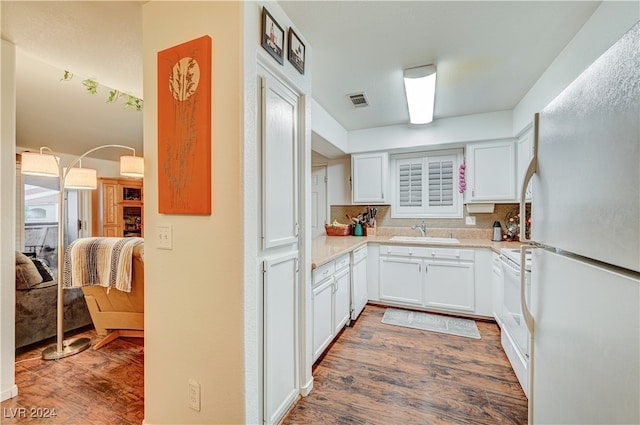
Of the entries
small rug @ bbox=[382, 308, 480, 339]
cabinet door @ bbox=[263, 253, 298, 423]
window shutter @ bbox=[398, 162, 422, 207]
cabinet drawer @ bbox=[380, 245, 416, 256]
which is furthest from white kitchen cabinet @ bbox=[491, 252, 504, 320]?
cabinet door @ bbox=[263, 253, 298, 423]

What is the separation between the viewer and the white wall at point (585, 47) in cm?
134

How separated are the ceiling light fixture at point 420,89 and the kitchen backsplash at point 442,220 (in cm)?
149

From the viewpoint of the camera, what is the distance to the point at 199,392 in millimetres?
1319

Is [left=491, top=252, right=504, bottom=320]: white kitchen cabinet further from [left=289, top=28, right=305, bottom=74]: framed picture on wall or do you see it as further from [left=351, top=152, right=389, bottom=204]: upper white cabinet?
[left=289, top=28, right=305, bottom=74]: framed picture on wall

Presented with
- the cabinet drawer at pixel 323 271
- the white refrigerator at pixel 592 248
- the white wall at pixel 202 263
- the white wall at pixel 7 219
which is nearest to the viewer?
the white refrigerator at pixel 592 248

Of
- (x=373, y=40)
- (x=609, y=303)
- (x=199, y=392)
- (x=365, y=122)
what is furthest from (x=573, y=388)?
(x=365, y=122)

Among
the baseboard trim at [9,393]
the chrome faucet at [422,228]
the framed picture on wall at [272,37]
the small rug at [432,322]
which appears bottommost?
the small rug at [432,322]

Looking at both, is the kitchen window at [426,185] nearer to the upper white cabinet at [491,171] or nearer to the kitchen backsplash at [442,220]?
the kitchen backsplash at [442,220]

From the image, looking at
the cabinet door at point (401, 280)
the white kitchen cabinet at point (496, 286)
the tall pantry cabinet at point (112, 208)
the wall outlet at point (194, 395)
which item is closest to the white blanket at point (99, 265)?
the wall outlet at point (194, 395)

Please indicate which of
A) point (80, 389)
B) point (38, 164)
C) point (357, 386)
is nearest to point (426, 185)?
point (357, 386)

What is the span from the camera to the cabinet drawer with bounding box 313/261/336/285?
2.05 m

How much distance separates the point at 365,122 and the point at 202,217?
2748 mm

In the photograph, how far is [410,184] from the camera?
3971 millimetres

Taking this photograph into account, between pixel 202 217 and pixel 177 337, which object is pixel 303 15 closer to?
pixel 202 217
